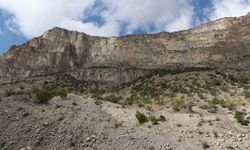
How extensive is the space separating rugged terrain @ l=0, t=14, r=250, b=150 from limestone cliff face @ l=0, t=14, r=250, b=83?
29 cm

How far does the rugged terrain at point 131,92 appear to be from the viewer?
22.9 m

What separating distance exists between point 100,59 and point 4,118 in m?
103

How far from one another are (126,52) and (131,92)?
183ft

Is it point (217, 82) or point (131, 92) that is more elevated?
point (217, 82)

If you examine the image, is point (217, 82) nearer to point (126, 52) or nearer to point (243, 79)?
point (243, 79)

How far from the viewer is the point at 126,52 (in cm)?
12419

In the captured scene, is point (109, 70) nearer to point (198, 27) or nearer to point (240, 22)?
point (198, 27)

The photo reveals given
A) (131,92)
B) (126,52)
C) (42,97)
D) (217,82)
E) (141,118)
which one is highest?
(126,52)

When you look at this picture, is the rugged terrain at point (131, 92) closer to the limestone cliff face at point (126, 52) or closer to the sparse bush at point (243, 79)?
the sparse bush at point (243, 79)

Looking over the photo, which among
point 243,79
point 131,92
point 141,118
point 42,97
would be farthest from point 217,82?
point 42,97

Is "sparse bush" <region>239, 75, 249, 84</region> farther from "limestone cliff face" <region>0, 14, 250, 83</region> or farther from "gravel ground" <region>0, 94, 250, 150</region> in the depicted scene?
"gravel ground" <region>0, 94, 250, 150</region>

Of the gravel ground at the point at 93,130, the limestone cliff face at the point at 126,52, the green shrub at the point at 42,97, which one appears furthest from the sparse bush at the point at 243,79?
the green shrub at the point at 42,97

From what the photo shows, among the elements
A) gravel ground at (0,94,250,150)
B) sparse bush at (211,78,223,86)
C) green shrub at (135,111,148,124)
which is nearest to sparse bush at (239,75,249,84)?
sparse bush at (211,78,223,86)

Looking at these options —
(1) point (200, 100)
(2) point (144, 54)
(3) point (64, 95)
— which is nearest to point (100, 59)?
(2) point (144, 54)
